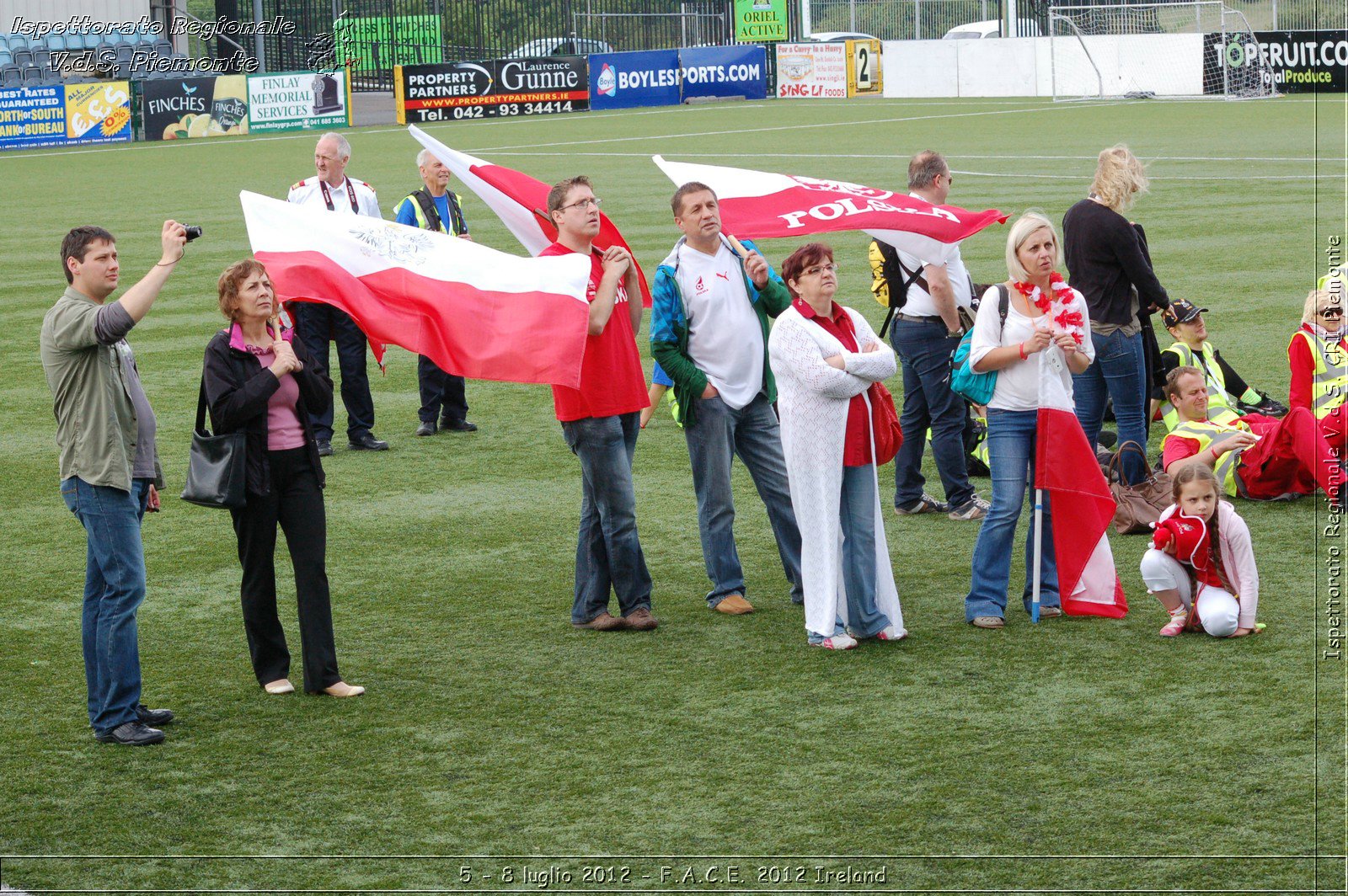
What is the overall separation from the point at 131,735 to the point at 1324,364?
7.00m

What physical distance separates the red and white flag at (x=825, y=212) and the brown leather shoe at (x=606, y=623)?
193cm

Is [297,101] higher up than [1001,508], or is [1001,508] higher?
[297,101]

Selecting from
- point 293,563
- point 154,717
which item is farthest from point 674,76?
point 154,717

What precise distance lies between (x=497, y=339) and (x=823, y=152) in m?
24.1

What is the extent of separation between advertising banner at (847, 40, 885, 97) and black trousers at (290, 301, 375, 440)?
135ft

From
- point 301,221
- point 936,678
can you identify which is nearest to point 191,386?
point 301,221

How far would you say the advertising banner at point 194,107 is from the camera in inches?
1615

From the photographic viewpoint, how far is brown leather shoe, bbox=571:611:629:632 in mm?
7855

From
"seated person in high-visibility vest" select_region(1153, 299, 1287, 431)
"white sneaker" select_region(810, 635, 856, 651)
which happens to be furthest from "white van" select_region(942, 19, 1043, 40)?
"white sneaker" select_region(810, 635, 856, 651)

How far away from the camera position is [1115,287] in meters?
9.29

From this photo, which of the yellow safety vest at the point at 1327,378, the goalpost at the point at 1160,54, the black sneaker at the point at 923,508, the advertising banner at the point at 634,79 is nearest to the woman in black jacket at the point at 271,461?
the black sneaker at the point at 923,508

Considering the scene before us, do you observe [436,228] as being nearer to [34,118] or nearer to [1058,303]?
[1058,303]

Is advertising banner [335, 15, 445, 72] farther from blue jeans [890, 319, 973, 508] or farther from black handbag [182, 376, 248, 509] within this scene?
black handbag [182, 376, 248, 509]

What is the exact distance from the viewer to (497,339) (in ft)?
24.0
